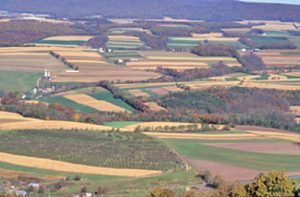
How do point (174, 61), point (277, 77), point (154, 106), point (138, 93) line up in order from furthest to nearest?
point (174, 61) < point (277, 77) < point (138, 93) < point (154, 106)

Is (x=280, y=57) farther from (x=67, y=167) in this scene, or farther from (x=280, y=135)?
(x=67, y=167)

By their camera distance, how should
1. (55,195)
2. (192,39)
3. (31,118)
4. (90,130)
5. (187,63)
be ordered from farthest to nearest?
1. (192,39)
2. (187,63)
3. (31,118)
4. (90,130)
5. (55,195)

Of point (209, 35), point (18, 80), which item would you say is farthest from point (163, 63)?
point (209, 35)

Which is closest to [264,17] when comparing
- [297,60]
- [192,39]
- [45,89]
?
[192,39]

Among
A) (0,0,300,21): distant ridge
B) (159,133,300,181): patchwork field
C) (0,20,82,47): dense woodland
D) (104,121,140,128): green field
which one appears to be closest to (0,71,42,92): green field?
(104,121,140,128): green field

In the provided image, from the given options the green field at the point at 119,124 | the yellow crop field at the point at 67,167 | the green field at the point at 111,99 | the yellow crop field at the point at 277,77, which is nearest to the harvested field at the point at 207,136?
the green field at the point at 119,124

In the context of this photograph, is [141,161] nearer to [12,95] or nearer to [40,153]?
[40,153]
